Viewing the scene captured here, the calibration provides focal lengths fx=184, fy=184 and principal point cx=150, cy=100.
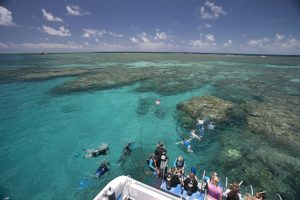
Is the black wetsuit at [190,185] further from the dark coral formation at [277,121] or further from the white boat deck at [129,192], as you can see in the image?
the dark coral formation at [277,121]

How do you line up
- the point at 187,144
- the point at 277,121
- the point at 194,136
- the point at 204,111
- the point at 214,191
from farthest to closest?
the point at 204,111 → the point at 277,121 → the point at 194,136 → the point at 187,144 → the point at 214,191

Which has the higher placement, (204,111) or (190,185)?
(190,185)

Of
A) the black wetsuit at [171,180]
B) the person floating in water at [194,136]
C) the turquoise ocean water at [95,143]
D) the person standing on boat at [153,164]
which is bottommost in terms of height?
the turquoise ocean water at [95,143]

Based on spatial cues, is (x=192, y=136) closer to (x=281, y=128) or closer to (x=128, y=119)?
(x=128, y=119)

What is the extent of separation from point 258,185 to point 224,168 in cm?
241

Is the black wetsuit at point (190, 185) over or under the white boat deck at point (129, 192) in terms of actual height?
under

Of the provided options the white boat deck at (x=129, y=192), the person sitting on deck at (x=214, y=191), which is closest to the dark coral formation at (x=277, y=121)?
the person sitting on deck at (x=214, y=191)

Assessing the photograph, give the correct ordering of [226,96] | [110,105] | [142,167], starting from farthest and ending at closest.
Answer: [226,96], [110,105], [142,167]

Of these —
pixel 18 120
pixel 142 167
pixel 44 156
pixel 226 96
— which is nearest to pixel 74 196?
pixel 142 167

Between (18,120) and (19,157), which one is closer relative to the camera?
(19,157)

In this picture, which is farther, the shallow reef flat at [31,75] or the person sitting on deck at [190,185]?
the shallow reef flat at [31,75]

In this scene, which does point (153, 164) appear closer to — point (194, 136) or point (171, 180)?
point (171, 180)

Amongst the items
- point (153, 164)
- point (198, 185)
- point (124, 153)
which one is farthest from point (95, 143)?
point (198, 185)

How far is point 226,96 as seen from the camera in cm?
3297
